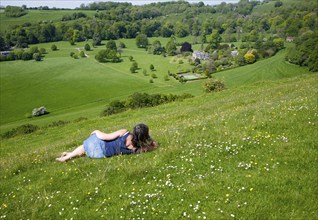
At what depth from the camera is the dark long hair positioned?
11.6 metres

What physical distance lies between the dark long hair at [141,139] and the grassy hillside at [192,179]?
0.53 m

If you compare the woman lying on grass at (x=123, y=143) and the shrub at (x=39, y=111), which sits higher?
the woman lying on grass at (x=123, y=143)

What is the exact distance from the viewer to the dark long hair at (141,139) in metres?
11.6

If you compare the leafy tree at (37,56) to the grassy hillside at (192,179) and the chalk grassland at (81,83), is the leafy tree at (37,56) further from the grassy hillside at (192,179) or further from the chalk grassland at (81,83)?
the grassy hillside at (192,179)

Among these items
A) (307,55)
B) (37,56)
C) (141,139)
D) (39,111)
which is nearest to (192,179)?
(141,139)

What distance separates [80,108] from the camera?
3654 inches

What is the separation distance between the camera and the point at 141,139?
11.7m

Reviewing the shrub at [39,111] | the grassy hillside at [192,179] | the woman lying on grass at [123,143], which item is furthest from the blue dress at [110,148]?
the shrub at [39,111]

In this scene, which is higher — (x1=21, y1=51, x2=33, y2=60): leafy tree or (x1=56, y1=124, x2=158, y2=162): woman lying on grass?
(x1=56, y1=124, x2=158, y2=162): woman lying on grass

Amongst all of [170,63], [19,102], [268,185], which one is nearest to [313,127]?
[268,185]

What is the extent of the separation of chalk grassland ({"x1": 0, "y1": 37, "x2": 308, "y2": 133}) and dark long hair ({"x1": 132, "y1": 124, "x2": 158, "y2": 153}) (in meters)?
65.2

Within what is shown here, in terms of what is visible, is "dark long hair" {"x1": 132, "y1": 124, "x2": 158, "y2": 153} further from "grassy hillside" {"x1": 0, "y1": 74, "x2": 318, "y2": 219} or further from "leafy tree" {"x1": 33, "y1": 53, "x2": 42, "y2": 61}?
"leafy tree" {"x1": 33, "y1": 53, "x2": 42, "y2": 61}

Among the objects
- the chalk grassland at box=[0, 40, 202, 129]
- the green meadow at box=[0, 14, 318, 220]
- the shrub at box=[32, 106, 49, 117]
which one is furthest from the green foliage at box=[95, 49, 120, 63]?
the green meadow at box=[0, 14, 318, 220]

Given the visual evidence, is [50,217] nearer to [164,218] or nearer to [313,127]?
[164,218]
